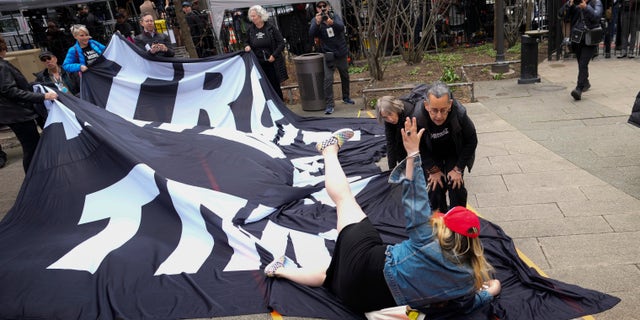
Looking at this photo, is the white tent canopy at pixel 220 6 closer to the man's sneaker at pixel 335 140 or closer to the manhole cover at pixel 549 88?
the manhole cover at pixel 549 88

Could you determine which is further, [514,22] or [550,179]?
[514,22]

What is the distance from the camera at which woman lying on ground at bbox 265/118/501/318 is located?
2270mm

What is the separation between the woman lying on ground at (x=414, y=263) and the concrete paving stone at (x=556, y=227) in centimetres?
102

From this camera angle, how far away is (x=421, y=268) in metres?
2.36

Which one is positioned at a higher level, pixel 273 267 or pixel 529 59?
pixel 529 59

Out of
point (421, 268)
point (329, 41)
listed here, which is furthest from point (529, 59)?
point (421, 268)

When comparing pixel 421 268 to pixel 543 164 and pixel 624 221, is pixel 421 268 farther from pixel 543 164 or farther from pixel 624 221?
pixel 543 164

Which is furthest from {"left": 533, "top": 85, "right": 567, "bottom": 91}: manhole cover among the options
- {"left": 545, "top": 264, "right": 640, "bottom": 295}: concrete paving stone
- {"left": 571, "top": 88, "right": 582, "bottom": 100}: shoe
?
{"left": 545, "top": 264, "right": 640, "bottom": 295}: concrete paving stone

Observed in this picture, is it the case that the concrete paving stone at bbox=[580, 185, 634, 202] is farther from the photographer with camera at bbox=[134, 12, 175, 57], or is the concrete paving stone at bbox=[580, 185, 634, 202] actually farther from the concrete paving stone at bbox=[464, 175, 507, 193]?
the photographer with camera at bbox=[134, 12, 175, 57]

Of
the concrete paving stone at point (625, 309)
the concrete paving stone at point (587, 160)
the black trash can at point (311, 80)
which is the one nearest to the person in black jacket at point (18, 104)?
the black trash can at point (311, 80)

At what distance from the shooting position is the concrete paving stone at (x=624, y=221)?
3.56 meters

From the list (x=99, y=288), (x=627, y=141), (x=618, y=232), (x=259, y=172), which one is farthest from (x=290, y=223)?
(x=627, y=141)

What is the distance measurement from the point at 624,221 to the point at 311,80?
5.27 meters

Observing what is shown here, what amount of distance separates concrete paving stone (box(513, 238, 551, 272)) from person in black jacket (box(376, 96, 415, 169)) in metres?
1.23
